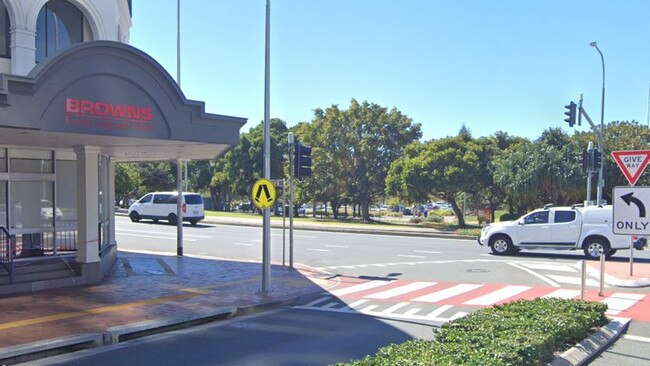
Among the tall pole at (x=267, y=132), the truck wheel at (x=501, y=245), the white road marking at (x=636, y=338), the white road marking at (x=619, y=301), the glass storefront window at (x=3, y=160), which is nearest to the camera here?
the white road marking at (x=636, y=338)

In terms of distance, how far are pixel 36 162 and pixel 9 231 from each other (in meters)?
1.81

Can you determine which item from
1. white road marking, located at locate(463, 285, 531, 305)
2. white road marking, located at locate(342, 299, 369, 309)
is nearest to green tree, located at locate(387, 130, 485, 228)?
Result: white road marking, located at locate(463, 285, 531, 305)

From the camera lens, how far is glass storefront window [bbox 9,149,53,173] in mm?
13625

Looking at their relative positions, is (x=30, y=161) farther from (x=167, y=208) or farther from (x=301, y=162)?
(x=167, y=208)

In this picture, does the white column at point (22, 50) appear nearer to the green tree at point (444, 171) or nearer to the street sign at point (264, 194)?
the street sign at point (264, 194)

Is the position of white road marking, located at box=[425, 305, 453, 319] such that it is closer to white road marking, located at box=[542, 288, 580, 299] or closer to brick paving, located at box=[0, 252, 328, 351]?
white road marking, located at box=[542, 288, 580, 299]

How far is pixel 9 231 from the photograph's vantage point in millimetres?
13430

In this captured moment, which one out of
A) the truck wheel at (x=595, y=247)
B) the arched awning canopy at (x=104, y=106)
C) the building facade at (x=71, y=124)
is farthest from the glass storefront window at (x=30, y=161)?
the truck wheel at (x=595, y=247)

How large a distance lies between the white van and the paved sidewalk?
725 inches

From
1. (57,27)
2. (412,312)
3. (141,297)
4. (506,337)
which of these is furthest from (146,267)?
(506,337)

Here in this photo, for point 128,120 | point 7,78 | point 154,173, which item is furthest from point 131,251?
point 154,173

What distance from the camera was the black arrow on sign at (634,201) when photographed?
10.6 meters

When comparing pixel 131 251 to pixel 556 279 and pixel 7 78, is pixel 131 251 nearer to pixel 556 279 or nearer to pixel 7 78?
pixel 7 78

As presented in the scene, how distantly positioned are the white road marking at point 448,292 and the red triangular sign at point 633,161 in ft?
14.0
